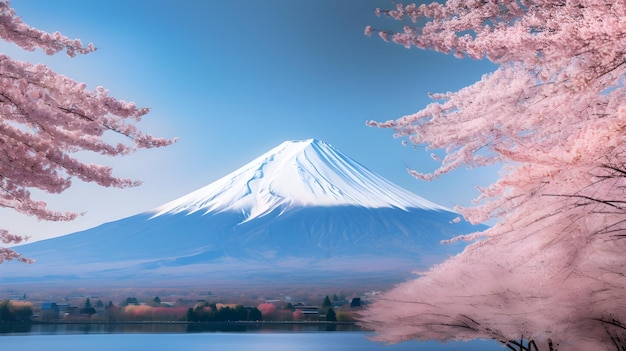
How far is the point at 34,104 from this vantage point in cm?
502

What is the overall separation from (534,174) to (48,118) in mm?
3887

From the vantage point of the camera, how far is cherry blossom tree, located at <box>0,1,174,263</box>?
16.6ft

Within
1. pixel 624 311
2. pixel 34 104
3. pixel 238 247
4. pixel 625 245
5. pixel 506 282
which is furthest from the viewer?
pixel 238 247

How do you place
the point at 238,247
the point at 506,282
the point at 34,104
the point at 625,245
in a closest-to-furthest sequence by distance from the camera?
1. the point at 34,104
2. the point at 625,245
3. the point at 506,282
4. the point at 238,247

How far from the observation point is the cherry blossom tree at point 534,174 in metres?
4.04

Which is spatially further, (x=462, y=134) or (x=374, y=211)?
(x=374, y=211)

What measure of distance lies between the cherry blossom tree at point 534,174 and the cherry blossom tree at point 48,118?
2568 mm

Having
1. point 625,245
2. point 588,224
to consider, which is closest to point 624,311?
→ point 625,245

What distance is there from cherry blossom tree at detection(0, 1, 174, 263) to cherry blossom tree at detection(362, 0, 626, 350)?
8.43 feet

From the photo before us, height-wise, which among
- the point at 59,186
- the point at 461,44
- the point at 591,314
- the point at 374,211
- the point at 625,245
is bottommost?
the point at 591,314

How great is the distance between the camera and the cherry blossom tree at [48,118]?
16.6 ft

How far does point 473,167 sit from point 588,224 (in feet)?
8.63

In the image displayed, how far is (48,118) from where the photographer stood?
5.10m

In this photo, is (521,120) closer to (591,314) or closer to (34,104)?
(591,314)
